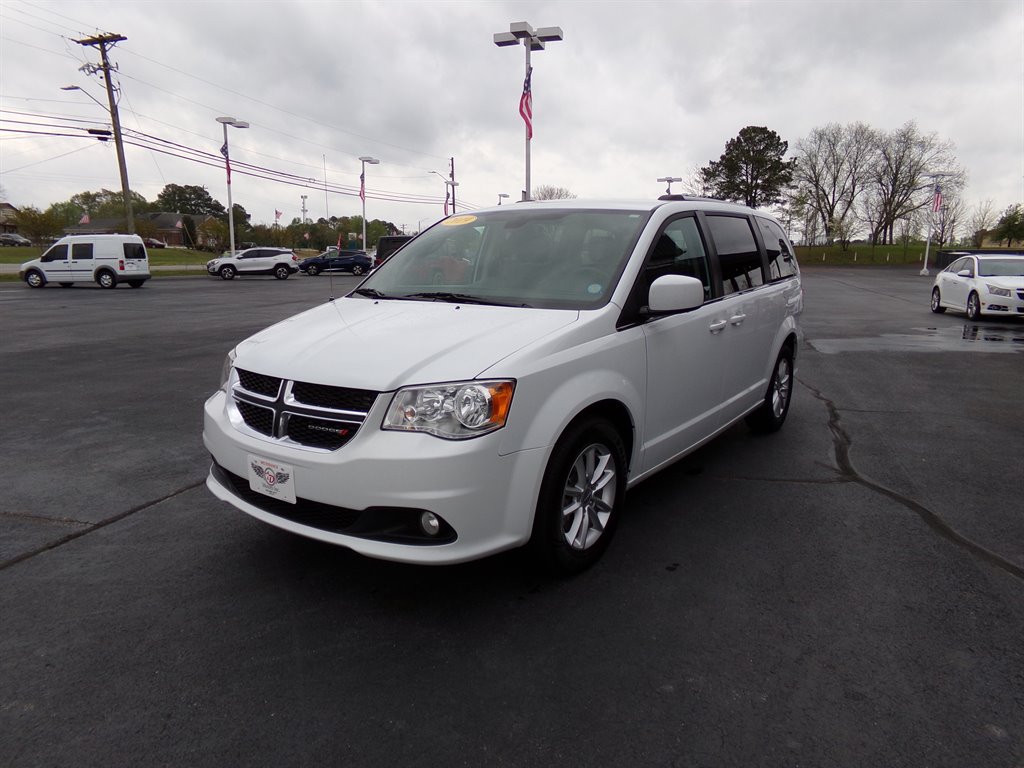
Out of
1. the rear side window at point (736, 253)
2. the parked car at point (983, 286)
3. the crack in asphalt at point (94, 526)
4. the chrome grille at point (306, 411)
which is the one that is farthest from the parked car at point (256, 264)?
the chrome grille at point (306, 411)

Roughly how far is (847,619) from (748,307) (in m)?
2.47

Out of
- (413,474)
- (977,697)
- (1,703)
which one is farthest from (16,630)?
(977,697)

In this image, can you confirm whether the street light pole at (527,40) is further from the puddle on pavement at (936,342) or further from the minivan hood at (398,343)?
the minivan hood at (398,343)

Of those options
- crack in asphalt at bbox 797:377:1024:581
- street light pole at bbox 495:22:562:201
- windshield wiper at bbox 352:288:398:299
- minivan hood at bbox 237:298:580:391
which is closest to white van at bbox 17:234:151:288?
street light pole at bbox 495:22:562:201

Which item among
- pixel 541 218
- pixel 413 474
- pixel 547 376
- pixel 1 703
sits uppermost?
pixel 541 218

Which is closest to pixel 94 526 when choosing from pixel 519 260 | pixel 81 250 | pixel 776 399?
pixel 519 260

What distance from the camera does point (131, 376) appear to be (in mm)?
8680

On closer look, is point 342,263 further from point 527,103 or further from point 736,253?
point 736,253

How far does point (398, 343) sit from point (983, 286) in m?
16.9

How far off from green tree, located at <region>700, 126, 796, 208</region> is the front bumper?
78.5 m

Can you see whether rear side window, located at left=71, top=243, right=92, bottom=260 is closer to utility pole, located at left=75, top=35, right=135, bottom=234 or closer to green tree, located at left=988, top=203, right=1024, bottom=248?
utility pole, located at left=75, top=35, right=135, bottom=234

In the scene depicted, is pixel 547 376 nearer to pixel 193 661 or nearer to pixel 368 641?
pixel 368 641

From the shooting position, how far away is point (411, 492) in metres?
2.79

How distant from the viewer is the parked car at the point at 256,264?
129 feet
